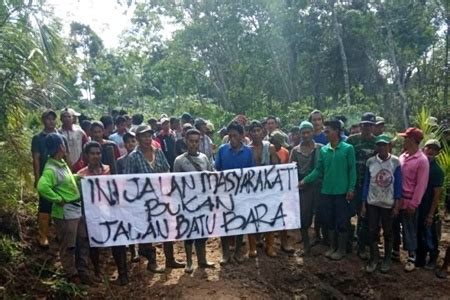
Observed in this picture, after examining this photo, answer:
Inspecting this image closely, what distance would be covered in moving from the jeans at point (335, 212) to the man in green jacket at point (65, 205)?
3.22 m

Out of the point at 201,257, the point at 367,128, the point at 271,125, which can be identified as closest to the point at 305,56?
the point at 271,125

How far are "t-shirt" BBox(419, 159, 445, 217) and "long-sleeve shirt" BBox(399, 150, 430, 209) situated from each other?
0.14 metres

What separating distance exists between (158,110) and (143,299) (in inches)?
962

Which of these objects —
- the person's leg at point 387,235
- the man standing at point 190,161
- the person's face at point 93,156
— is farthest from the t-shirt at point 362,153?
the person's face at point 93,156

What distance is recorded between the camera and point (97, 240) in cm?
537

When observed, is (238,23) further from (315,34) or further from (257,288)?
(257,288)

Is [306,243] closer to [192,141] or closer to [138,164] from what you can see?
[192,141]

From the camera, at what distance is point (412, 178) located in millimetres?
6098

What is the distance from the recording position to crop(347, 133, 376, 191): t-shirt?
6.36m

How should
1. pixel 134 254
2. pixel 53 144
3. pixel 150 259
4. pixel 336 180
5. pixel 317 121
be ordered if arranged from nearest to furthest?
pixel 53 144 → pixel 150 259 → pixel 336 180 → pixel 134 254 → pixel 317 121

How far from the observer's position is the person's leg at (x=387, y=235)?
6.09 metres

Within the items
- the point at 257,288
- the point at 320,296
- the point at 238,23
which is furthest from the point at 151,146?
the point at 238,23

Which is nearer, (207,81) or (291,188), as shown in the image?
(291,188)

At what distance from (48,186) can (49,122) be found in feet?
4.39
